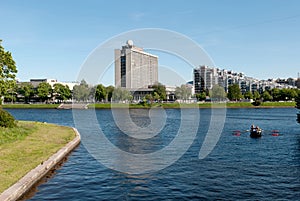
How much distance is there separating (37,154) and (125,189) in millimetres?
13849

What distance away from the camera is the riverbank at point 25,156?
78.1ft

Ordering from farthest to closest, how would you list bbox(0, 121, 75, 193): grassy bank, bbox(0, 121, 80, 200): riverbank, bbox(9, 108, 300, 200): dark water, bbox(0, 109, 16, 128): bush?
bbox(0, 109, 16, 128): bush → bbox(0, 121, 75, 193): grassy bank → bbox(9, 108, 300, 200): dark water → bbox(0, 121, 80, 200): riverbank

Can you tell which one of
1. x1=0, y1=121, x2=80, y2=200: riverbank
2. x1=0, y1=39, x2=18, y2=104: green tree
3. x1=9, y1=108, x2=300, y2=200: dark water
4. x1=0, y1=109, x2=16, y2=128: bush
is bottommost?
x1=9, y1=108, x2=300, y2=200: dark water

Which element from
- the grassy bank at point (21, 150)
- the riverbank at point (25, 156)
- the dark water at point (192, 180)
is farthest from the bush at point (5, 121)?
the dark water at point (192, 180)

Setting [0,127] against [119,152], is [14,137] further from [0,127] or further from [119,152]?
[119,152]

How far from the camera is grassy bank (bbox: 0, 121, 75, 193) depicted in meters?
26.2

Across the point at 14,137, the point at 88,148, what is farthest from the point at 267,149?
the point at 14,137

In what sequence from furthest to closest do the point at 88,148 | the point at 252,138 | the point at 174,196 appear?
the point at 252,138 < the point at 88,148 < the point at 174,196

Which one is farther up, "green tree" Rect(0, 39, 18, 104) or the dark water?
"green tree" Rect(0, 39, 18, 104)

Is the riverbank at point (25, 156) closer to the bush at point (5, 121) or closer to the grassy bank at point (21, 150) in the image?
the grassy bank at point (21, 150)

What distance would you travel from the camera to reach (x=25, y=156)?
33375mm

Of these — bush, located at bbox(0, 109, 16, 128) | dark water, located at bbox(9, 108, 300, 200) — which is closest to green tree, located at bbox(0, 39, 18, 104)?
bush, located at bbox(0, 109, 16, 128)

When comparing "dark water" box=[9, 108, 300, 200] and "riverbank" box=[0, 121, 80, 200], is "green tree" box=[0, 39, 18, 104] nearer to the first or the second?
"riverbank" box=[0, 121, 80, 200]

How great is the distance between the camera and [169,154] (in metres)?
42.0
